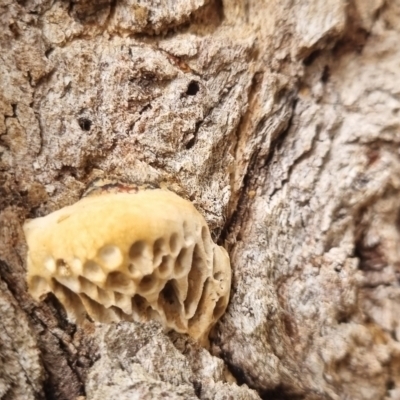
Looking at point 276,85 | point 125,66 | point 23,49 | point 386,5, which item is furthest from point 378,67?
point 23,49

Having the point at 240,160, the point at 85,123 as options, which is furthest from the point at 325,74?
the point at 85,123

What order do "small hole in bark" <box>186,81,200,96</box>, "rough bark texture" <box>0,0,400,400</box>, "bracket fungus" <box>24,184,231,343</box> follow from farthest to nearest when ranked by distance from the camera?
Answer: "small hole in bark" <box>186,81,200,96</box>, "rough bark texture" <box>0,0,400,400</box>, "bracket fungus" <box>24,184,231,343</box>


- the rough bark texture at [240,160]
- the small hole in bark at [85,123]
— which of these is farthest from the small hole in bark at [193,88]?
the small hole in bark at [85,123]

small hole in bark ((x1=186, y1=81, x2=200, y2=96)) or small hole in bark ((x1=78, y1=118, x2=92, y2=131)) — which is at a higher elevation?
small hole in bark ((x1=186, y1=81, x2=200, y2=96))

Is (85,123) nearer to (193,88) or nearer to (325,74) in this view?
(193,88)

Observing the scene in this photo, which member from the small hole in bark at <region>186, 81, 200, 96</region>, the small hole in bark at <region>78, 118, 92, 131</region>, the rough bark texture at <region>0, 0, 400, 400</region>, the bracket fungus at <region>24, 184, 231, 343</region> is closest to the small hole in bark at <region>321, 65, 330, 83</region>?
the rough bark texture at <region>0, 0, 400, 400</region>

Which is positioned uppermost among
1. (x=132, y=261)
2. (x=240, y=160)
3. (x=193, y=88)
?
(x=193, y=88)

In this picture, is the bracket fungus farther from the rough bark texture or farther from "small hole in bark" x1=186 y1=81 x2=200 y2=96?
"small hole in bark" x1=186 y1=81 x2=200 y2=96
